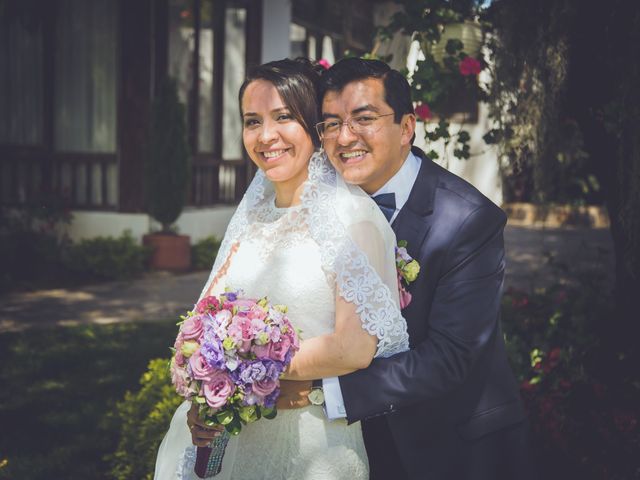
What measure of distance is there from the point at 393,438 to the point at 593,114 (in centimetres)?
260

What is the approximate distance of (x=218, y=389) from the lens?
7.16 feet

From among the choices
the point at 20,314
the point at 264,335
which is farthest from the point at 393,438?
the point at 20,314

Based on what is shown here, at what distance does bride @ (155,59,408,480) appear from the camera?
2305 millimetres

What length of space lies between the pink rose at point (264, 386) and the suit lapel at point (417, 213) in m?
0.63

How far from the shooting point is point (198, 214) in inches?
455

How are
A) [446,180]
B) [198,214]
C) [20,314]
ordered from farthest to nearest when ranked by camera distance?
[198,214], [20,314], [446,180]

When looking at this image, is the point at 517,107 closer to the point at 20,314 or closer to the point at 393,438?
the point at 393,438

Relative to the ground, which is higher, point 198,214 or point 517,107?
point 517,107

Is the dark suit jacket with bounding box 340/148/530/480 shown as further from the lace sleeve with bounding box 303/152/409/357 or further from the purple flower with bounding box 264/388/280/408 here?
the purple flower with bounding box 264/388/280/408

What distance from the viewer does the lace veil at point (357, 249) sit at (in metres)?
2.30

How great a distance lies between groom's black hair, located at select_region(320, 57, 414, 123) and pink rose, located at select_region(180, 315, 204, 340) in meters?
0.83

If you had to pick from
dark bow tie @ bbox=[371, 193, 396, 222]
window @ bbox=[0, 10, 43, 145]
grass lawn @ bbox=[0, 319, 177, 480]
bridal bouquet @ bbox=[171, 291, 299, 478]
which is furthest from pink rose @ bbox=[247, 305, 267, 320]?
window @ bbox=[0, 10, 43, 145]

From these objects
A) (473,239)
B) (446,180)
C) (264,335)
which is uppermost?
(446,180)

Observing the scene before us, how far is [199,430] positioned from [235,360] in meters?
0.35
